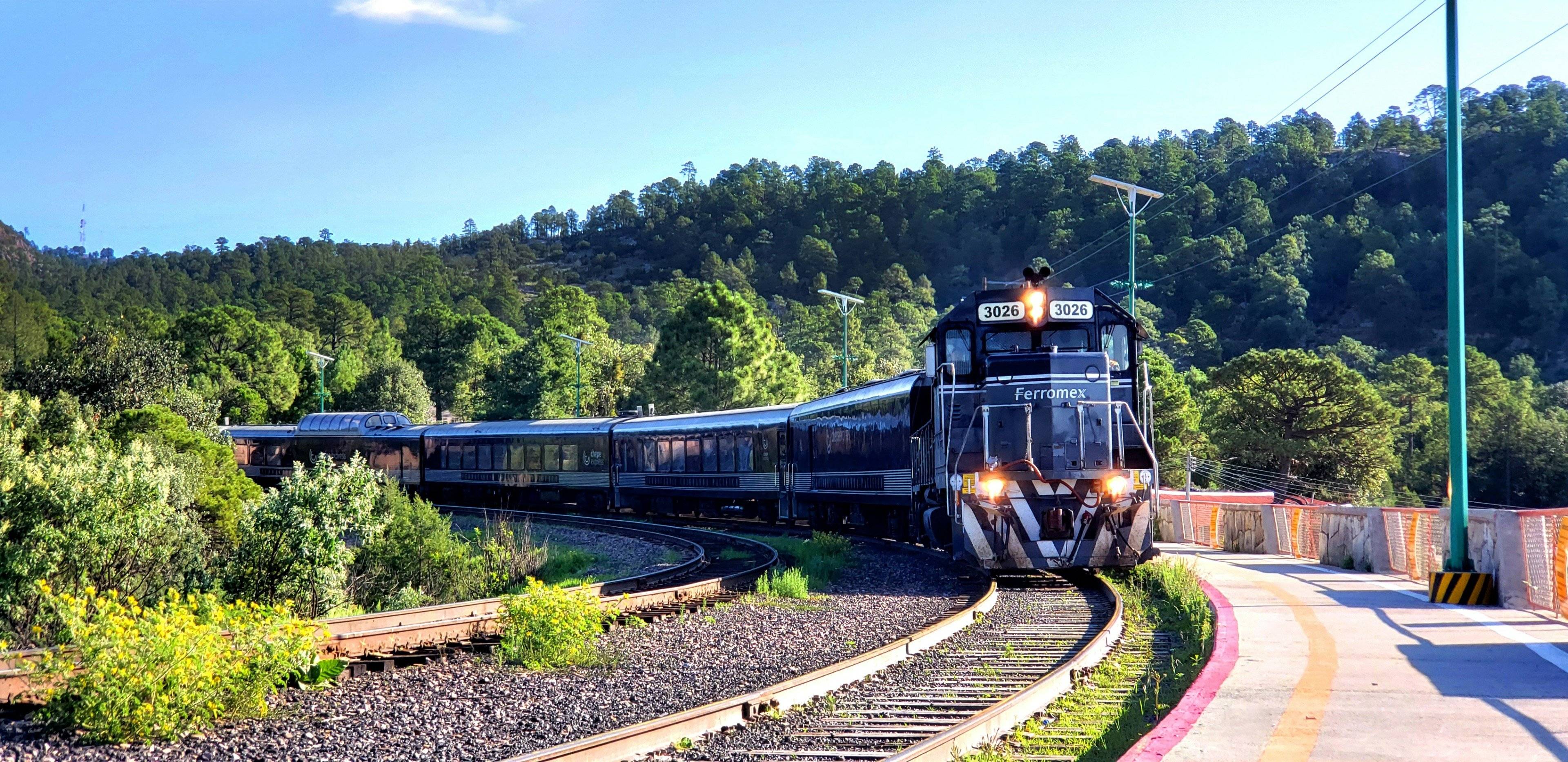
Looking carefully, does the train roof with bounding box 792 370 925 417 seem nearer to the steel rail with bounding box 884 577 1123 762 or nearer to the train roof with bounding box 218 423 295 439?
the steel rail with bounding box 884 577 1123 762

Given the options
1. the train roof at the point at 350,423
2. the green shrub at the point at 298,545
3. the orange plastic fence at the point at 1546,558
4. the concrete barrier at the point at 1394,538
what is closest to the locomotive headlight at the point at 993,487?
the concrete barrier at the point at 1394,538

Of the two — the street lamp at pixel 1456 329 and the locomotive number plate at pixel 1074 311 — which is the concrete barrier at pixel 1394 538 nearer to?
the street lamp at pixel 1456 329

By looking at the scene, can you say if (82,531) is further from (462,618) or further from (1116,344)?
(1116,344)

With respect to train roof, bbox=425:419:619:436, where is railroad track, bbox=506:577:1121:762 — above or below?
below

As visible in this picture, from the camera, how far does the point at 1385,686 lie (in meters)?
8.44

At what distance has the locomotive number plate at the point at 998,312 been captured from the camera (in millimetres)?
16344

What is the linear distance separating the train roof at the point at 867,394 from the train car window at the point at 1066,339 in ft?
8.19

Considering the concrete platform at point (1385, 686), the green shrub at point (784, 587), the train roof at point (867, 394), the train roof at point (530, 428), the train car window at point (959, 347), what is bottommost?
the green shrub at point (784, 587)

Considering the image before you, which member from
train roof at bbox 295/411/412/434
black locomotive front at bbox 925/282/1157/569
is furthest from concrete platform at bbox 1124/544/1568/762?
train roof at bbox 295/411/412/434

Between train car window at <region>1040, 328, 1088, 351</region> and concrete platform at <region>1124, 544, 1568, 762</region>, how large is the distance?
412 centimetres

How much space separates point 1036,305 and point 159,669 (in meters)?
11.8

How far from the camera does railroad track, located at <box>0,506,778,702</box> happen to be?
9906 millimetres

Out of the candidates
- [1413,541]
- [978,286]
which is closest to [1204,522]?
[1413,541]

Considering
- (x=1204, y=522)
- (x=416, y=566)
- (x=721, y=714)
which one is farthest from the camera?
(x=1204, y=522)
